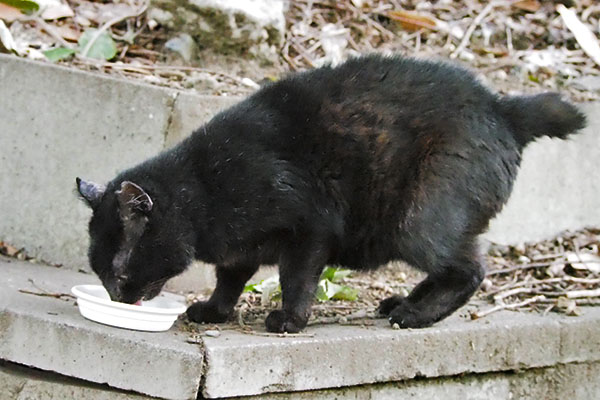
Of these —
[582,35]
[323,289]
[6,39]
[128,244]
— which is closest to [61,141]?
[6,39]

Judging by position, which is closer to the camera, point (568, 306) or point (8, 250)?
point (568, 306)

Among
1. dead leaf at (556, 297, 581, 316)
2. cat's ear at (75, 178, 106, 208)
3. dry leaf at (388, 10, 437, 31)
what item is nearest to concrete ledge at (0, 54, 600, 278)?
cat's ear at (75, 178, 106, 208)

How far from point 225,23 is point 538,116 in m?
2.07

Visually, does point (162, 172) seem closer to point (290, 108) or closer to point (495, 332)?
point (290, 108)

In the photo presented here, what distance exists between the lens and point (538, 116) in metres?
4.08

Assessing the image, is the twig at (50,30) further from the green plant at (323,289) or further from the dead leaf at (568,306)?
the dead leaf at (568,306)

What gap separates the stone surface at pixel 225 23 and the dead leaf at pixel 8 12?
0.77m

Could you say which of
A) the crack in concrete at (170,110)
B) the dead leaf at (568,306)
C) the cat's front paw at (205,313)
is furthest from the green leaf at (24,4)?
the dead leaf at (568,306)

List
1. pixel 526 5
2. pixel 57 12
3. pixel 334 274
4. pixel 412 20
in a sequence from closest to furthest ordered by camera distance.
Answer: pixel 334 274
pixel 57 12
pixel 412 20
pixel 526 5

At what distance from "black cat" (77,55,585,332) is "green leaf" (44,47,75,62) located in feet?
4.82

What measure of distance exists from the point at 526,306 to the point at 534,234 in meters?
1.04

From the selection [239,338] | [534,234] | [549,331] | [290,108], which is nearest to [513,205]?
[534,234]

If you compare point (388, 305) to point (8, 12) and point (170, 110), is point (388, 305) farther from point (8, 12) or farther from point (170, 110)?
point (8, 12)

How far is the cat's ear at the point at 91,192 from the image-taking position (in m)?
3.70
